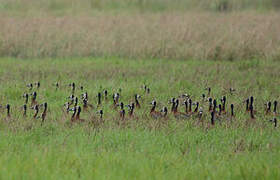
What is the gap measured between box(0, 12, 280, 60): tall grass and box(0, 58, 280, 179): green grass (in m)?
2.65

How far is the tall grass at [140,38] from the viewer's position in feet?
44.5

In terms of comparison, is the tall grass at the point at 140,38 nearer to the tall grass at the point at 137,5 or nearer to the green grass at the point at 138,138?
the green grass at the point at 138,138

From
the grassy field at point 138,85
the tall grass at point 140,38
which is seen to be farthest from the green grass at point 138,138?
the tall grass at point 140,38

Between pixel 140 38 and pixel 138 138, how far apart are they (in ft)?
26.5

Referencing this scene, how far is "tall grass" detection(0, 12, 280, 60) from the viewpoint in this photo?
44.5 ft

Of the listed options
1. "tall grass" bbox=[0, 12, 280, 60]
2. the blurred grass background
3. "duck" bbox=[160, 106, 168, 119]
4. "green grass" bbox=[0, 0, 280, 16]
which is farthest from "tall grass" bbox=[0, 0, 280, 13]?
"duck" bbox=[160, 106, 168, 119]

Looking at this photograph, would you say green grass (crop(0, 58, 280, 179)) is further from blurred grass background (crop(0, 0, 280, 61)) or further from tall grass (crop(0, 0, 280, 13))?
tall grass (crop(0, 0, 280, 13))

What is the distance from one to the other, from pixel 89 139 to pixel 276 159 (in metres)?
1.90

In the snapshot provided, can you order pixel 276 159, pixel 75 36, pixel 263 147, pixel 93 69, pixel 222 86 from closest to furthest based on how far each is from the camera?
pixel 276 159
pixel 263 147
pixel 222 86
pixel 93 69
pixel 75 36

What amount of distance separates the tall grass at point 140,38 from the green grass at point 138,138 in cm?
265

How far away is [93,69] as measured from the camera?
1167 cm

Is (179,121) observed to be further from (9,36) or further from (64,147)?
(9,36)

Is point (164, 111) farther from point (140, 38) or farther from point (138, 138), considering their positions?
point (140, 38)

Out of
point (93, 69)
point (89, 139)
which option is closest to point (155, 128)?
point (89, 139)
